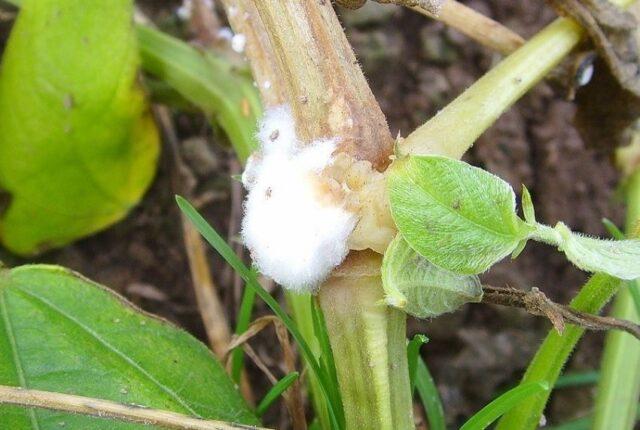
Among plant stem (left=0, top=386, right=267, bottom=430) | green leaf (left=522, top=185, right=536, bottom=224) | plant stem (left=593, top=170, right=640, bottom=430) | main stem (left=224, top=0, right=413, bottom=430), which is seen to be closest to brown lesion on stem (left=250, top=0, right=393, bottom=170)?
main stem (left=224, top=0, right=413, bottom=430)

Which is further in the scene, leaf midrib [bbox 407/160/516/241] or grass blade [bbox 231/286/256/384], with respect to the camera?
grass blade [bbox 231/286/256/384]

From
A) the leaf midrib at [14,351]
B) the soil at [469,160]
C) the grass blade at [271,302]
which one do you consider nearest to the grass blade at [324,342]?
the grass blade at [271,302]

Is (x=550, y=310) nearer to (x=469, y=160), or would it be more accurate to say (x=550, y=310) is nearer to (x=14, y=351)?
(x=14, y=351)

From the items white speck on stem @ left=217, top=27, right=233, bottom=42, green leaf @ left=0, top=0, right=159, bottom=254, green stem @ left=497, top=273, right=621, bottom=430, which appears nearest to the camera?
green stem @ left=497, top=273, right=621, bottom=430

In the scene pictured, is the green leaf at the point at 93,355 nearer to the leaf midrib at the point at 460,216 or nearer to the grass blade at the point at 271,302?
the grass blade at the point at 271,302

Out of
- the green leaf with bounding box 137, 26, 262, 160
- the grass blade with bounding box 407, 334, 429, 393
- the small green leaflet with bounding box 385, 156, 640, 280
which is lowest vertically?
the grass blade with bounding box 407, 334, 429, 393

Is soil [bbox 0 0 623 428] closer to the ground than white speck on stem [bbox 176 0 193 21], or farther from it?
closer to the ground

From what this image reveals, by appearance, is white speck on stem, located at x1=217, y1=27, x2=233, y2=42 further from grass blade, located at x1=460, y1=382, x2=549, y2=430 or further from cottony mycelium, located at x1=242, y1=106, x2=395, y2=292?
grass blade, located at x1=460, y1=382, x2=549, y2=430

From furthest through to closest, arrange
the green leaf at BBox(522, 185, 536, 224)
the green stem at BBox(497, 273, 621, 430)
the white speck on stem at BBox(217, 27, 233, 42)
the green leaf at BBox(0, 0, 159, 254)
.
Answer: 1. the white speck on stem at BBox(217, 27, 233, 42)
2. the green leaf at BBox(0, 0, 159, 254)
3. the green stem at BBox(497, 273, 621, 430)
4. the green leaf at BBox(522, 185, 536, 224)
